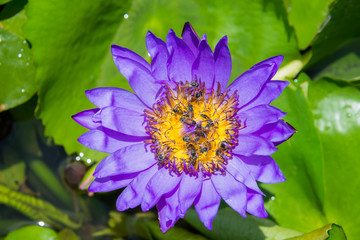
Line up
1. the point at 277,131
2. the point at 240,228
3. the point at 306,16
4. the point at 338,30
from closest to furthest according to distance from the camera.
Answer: the point at 277,131
the point at 240,228
the point at 338,30
the point at 306,16

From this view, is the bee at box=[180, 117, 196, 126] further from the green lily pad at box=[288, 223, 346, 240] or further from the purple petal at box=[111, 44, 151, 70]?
the green lily pad at box=[288, 223, 346, 240]

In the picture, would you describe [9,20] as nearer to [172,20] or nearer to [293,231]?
[172,20]

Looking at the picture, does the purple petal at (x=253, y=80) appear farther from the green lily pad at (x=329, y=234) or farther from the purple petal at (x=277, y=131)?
the green lily pad at (x=329, y=234)

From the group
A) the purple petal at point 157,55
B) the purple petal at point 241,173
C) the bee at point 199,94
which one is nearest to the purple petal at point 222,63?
the bee at point 199,94

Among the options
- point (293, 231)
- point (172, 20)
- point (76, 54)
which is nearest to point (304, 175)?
point (293, 231)

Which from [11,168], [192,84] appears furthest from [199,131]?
[11,168]

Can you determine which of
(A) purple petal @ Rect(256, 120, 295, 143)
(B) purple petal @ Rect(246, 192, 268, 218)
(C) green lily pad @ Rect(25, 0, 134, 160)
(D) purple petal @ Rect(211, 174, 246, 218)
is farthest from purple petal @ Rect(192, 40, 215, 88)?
(C) green lily pad @ Rect(25, 0, 134, 160)

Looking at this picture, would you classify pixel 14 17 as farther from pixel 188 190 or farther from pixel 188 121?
pixel 188 190
